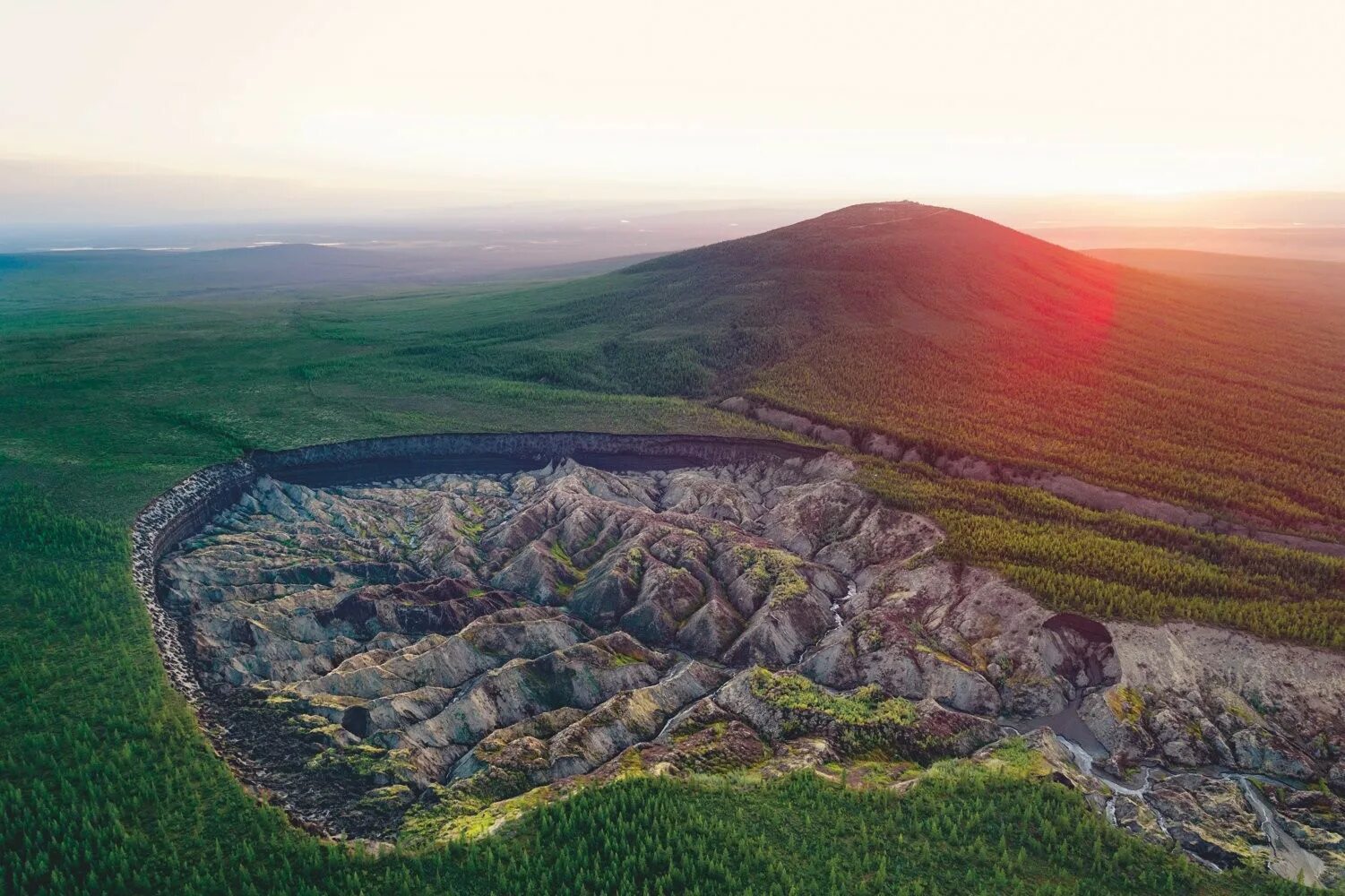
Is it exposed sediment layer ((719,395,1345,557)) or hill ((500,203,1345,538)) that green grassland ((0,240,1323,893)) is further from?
hill ((500,203,1345,538))

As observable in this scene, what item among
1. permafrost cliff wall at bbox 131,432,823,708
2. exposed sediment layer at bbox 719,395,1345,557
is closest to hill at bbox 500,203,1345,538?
exposed sediment layer at bbox 719,395,1345,557

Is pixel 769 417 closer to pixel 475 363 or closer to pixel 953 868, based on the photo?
pixel 475 363

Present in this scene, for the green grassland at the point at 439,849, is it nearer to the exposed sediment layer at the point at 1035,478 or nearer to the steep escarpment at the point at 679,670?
the steep escarpment at the point at 679,670

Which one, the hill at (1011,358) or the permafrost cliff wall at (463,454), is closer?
the hill at (1011,358)

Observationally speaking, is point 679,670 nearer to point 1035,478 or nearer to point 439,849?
point 439,849

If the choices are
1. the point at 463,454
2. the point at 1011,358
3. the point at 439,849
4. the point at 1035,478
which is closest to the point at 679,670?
the point at 439,849

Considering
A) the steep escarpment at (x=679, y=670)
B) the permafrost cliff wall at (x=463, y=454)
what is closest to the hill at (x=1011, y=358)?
the permafrost cliff wall at (x=463, y=454)

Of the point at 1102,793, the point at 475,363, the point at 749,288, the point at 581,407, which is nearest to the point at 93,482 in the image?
the point at 581,407
